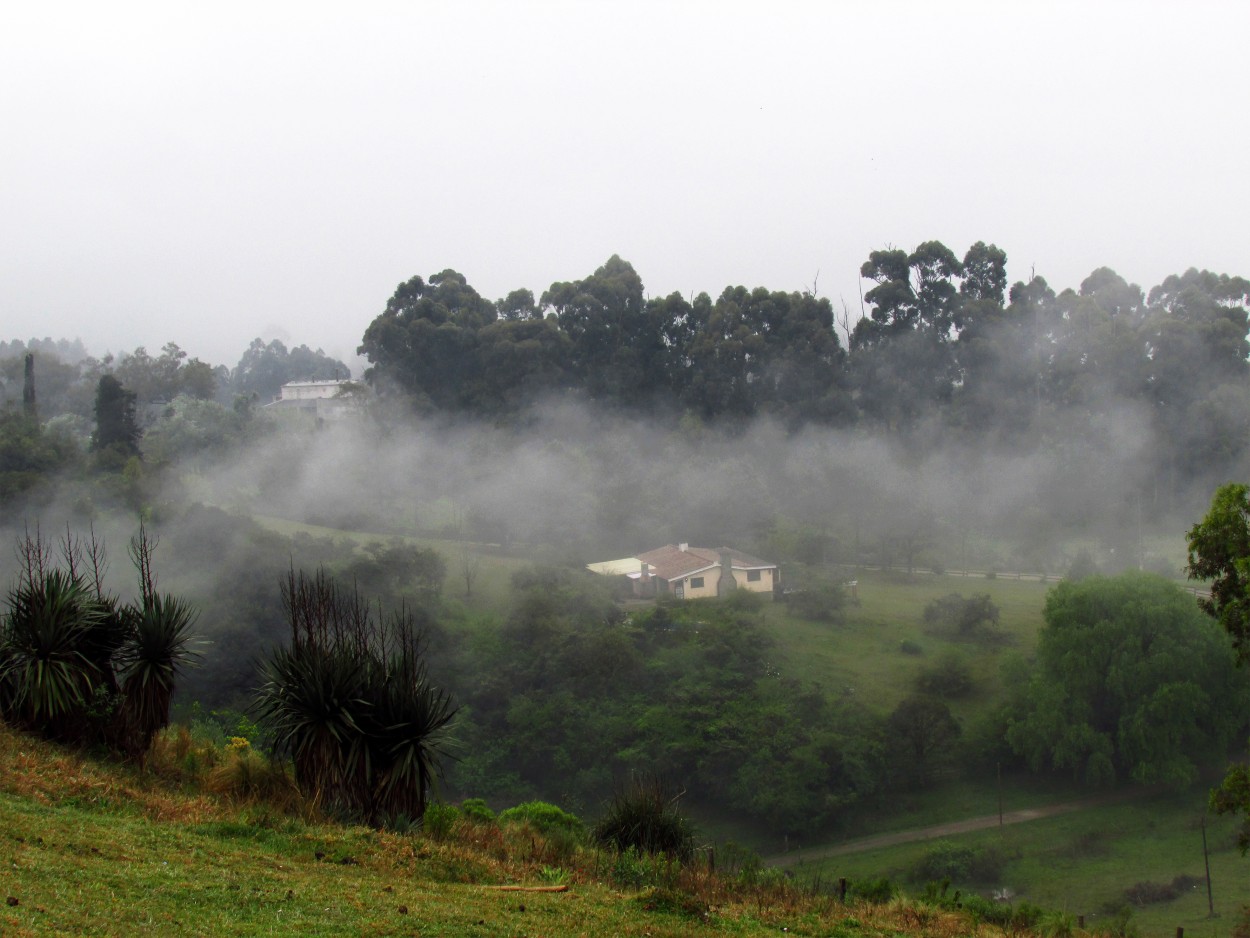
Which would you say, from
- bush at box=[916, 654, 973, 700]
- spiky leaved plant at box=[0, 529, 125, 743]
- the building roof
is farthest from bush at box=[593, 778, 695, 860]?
the building roof

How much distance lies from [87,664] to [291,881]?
5.23 metres

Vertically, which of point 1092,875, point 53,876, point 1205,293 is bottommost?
point 1092,875

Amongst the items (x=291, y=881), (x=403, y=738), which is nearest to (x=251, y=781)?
(x=403, y=738)

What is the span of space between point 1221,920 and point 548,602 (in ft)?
55.3

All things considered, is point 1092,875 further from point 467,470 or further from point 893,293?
point 893,293

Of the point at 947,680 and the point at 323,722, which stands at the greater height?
the point at 323,722

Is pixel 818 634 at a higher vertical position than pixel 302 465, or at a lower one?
lower

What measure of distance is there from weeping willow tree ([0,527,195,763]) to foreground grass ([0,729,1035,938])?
53 centimetres

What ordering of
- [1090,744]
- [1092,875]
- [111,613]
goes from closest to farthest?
[111,613]
[1092,875]
[1090,744]

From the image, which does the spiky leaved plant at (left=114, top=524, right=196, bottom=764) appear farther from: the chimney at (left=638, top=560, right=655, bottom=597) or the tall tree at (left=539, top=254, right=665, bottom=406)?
the tall tree at (left=539, top=254, right=665, bottom=406)

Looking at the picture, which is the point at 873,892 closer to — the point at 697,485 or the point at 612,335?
the point at 697,485

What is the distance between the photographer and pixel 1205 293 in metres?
50.3

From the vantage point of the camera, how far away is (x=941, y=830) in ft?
72.3

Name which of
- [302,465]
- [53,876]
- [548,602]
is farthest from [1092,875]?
[302,465]
